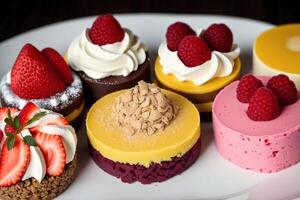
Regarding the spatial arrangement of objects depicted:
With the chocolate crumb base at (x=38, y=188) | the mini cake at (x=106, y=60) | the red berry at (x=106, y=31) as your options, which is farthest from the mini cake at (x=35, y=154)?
the red berry at (x=106, y=31)

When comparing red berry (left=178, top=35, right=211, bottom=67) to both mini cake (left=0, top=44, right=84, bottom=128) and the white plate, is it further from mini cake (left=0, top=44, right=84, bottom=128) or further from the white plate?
mini cake (left=0, top=44, right=84, bottom=128)

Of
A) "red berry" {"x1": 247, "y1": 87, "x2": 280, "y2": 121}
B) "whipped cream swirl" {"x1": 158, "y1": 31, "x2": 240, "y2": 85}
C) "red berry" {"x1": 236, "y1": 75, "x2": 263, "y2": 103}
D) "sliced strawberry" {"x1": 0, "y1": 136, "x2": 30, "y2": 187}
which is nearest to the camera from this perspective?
"sliced strawberry" {"x1": 0, "y1": 136, "x2": 30, "y2": 187}

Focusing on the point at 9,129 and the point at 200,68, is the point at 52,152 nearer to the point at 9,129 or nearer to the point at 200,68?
the point at 9,129

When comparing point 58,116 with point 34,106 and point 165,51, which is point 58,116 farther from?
point 165,51

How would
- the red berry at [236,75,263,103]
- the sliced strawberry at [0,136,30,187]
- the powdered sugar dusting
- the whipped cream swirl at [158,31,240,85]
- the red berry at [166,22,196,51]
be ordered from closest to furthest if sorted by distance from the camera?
the sliced strawberry at [0,136,30,187], the red berry at [236,75,263,103], the powdered sugar dusting, the whipped cream swirl at [158,31,240,85], the red berry at [166,22,196,51]

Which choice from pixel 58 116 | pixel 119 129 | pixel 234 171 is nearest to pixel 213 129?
pixel 234 171

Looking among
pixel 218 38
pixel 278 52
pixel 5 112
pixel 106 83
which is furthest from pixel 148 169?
pixel 278 52

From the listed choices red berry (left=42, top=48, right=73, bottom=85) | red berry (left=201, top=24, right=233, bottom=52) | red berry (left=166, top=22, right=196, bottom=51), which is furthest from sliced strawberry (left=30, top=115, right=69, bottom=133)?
red berry (left=201, top=24, right=233, bottom=52)
